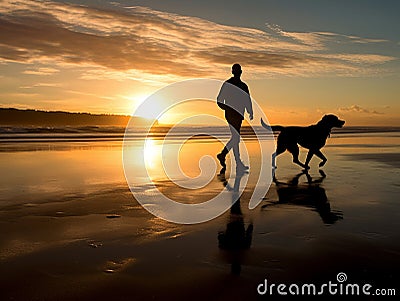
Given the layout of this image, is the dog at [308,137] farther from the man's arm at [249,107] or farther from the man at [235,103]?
the man at [235,103]

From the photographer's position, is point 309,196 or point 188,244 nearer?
point 188,244

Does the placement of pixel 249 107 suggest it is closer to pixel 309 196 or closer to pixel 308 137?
pixel 308 137

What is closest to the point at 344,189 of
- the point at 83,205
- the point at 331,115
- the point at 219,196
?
the point at 219,196

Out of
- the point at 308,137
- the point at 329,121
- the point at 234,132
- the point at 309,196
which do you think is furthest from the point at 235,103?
the point at 309,196

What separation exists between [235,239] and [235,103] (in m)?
6.39

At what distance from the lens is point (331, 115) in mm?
10258

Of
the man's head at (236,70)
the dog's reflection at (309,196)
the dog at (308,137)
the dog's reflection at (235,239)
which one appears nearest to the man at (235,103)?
the man's head at (236,70)

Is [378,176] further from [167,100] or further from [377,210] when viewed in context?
[167,100]

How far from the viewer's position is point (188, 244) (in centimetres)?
382

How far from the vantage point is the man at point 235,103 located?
32.3ft

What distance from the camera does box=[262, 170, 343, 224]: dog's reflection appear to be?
506 centimetres

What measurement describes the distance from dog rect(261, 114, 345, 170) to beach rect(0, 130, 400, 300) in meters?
2.93

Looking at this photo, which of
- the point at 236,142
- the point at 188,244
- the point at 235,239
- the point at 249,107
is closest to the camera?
the point at 188,244

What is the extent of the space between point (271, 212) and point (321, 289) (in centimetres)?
243
